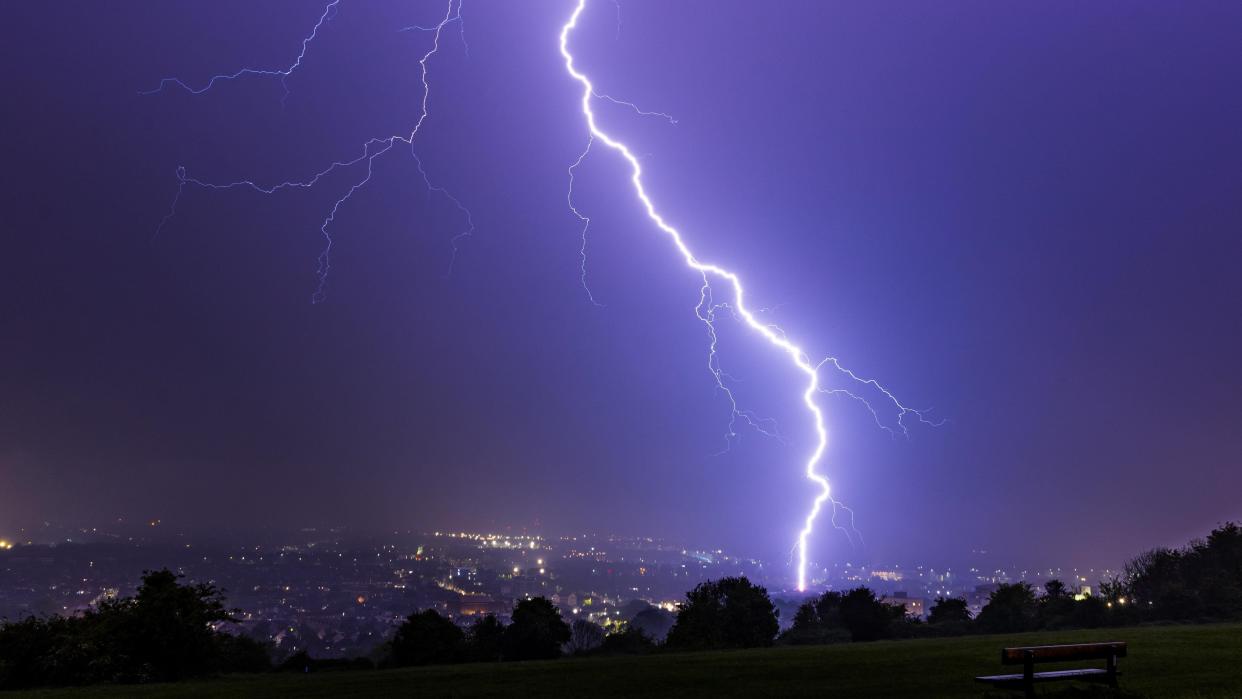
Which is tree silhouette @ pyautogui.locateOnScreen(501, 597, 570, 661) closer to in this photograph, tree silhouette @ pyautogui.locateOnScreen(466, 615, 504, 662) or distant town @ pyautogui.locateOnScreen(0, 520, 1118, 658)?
tree silhouette @ pyautogui.locateOnScreen(466, 615, 504, 662)

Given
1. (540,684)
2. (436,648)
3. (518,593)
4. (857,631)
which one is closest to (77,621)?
(436,648)

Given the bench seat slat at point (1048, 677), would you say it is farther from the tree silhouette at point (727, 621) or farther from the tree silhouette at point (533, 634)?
the tree silhouette at point (727, 621)

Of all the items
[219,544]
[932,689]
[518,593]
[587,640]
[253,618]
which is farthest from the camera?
[219,544]

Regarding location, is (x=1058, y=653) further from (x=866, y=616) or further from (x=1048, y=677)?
(x=866, y=616)

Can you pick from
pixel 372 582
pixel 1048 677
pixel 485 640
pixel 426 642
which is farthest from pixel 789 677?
pixel 372 582

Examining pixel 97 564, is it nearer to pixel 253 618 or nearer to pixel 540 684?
pixel 253 618

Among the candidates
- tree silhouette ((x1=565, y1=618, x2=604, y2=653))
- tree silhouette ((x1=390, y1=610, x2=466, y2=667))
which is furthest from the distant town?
tree silhouette ((x1=390, y1=610, x2=466, y2=667))
